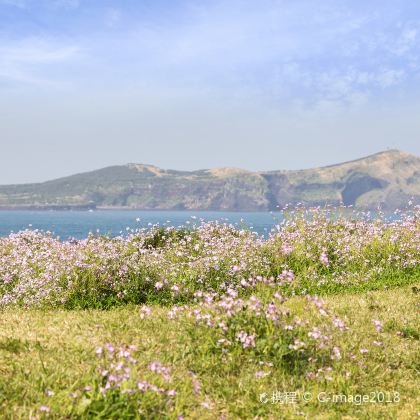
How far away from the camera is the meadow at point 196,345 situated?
17.6ft

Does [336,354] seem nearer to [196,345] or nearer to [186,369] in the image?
A: [196,345]

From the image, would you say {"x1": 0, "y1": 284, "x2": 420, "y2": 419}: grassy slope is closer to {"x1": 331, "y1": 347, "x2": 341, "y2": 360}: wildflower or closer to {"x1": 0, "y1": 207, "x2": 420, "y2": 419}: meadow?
{"x1": 0, "y1": 207, "x2": 420, "y2": 419}: meadow

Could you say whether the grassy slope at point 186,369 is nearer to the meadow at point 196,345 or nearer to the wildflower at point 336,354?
the meadow at point 196,345

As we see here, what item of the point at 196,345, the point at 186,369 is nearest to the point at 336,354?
the point at 196,345

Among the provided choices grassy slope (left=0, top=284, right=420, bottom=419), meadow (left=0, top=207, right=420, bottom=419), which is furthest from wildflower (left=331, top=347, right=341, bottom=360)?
grassy slope (left=0, top=284, right=420, bottom=419)

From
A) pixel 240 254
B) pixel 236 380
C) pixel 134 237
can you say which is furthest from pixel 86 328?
pixel 134 237

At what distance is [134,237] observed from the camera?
17594 mm

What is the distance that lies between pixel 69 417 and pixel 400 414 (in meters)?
3.56

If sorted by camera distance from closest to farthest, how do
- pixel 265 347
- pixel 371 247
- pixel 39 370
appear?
pixel 39 370 < pixel 265 347 < pixel 371 247

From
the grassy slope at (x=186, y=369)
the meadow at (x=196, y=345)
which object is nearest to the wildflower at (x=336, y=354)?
the meadow at (x=196, y=345)

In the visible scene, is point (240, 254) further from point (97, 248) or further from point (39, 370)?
point (39, 370)

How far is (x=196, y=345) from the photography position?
689cm

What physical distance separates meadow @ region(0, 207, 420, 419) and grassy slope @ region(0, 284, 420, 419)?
0.02 meters

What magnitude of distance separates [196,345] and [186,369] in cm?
55
